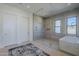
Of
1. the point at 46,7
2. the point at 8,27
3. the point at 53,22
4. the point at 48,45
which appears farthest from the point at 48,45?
the point at 8,27

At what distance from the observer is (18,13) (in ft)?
5.42

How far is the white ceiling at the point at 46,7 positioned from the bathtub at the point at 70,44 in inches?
28.9

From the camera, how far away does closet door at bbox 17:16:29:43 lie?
1.69 meters

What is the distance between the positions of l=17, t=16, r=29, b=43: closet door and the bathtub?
982 millimetres

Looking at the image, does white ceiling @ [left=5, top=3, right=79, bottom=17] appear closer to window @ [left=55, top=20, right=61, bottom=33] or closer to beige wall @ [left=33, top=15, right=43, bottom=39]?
beige wall @ [left=33, top=15, right=43, bottom=39]

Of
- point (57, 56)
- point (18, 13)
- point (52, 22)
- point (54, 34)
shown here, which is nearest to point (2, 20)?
point (18, 13)

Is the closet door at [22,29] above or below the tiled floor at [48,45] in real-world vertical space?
above

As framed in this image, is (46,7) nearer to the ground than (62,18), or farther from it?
farther from it

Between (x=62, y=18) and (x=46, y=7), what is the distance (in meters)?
0.51

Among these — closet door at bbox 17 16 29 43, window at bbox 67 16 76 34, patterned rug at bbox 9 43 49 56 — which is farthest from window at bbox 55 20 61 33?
closet door at bbox 17 16 29 43

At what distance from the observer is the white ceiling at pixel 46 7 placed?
1.51 m

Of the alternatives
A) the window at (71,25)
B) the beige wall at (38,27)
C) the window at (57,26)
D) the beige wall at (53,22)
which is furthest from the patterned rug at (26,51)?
the window at (71,25)

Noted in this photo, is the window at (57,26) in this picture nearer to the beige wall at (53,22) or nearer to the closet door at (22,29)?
the beige wall at (53,22)

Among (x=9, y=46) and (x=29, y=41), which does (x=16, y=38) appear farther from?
(x=29, y=41)
